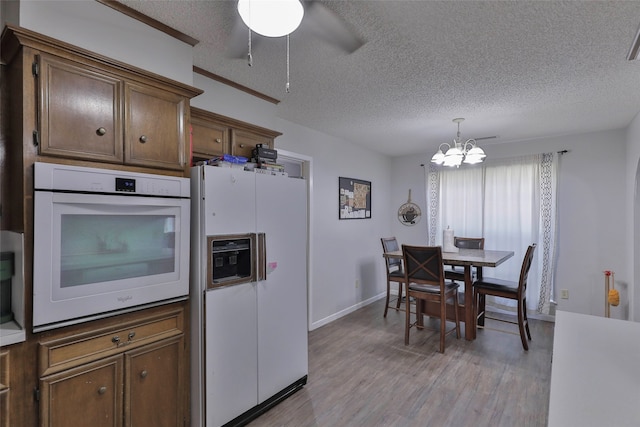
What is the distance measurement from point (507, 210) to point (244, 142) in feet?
12.4

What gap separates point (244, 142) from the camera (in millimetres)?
2580

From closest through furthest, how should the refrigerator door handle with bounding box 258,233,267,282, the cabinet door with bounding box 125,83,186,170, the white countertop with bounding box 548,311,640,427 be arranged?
1. the white countertop with bounding box 548,311,640,427
2. the cabinet door with bounding box 125,83,186,170
3. the refrigerator door handle with bounding box 258,233,267,282

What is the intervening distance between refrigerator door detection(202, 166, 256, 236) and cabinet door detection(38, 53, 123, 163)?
49cm

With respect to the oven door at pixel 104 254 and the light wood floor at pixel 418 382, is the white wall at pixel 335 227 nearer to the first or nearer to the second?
the light wood floor at pixel 418 382

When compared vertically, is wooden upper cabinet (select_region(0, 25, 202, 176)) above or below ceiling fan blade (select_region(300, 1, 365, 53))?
below

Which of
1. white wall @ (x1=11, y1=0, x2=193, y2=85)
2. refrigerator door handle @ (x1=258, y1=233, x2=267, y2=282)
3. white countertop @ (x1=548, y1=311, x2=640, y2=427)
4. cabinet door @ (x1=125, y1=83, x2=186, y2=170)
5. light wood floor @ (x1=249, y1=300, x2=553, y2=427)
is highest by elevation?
white wall @ (x1=11, y1=0, x2=193, y2=85)

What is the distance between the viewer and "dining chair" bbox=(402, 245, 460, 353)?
123 inches

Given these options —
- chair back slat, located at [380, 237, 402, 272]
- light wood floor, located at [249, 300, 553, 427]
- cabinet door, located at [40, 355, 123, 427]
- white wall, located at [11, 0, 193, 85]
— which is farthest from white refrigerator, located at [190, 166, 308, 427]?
chair back slat, located at [380, 237, 402, 272]

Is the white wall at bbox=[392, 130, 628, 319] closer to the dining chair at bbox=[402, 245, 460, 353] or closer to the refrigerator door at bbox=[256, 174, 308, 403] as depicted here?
the dining chair at bbox=[402, 245, 460, 353]

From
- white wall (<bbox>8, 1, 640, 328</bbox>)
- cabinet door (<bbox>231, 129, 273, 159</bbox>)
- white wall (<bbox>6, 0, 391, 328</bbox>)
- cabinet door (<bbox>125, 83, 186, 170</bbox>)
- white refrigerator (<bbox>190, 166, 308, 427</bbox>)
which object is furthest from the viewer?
white wall (<bbox>8, 1, 640, 328</bbox>)

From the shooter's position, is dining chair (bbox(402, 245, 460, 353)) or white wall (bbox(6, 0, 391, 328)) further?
dining chair (bbox(402, 245, 460, 353))

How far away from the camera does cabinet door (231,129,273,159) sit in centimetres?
250

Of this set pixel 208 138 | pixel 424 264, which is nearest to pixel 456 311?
pixel 424 264

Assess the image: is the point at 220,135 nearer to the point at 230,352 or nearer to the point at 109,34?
the point at 109,34
